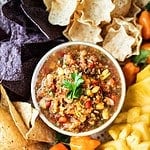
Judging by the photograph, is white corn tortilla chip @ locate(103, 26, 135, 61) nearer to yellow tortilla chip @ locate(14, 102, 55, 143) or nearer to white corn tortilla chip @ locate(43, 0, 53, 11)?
white corn tortilla chip @ locate(43, 0, 53, 11)

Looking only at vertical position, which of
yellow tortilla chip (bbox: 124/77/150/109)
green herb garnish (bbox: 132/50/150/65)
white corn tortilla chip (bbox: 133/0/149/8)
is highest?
white corn tortilla chip (bbox: 133/0/149/8)

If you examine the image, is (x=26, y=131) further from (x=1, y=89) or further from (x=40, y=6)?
(x=40, y=6)

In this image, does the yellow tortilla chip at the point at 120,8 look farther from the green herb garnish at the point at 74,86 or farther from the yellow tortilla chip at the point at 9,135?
the yellow tortilla chip at the point at 9,135

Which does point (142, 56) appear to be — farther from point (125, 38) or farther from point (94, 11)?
point (94, 11)

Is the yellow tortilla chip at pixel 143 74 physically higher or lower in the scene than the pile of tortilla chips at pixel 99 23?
lower

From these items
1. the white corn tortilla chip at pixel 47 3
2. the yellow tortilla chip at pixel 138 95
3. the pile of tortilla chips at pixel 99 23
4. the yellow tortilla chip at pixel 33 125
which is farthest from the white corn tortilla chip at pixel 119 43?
the yellow tortilla chip at pixel 33 125

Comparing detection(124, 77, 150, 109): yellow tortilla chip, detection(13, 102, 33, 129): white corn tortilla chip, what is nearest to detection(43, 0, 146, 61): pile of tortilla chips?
detection(124, 77, 150, 109): yellow tortilla chip
